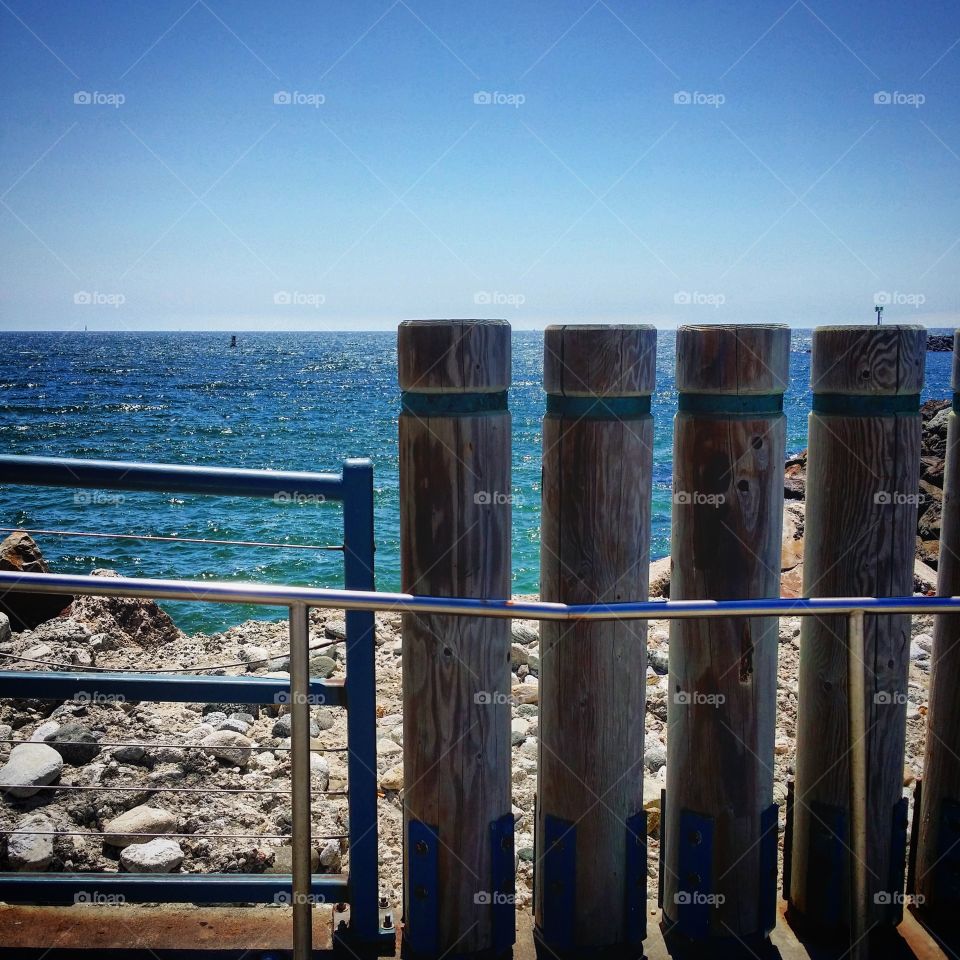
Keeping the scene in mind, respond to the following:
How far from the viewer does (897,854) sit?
8.87 feet

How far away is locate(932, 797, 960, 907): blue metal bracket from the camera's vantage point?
2730 mm

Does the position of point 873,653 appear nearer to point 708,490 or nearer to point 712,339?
point 708,490

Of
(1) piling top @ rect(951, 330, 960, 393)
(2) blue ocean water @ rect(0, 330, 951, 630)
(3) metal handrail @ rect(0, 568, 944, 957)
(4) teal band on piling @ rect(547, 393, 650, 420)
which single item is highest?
(1) piling top @ rect(951, 330, 960, 393)

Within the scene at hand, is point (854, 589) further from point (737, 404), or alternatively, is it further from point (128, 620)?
point (128, 620)

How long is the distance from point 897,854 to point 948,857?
0.57ft

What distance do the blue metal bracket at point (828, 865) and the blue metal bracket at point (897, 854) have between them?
0.46ft

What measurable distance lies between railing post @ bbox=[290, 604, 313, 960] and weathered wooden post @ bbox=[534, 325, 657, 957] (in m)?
0.72

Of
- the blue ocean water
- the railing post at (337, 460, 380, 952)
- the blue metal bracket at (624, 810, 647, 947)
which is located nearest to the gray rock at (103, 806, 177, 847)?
the railing post at (337, 460, 380, 952)

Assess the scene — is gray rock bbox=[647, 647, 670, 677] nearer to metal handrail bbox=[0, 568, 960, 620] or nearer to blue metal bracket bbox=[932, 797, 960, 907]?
blue metal bracket bbox=[932, 797, 960, 907]

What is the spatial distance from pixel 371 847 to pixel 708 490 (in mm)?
1350

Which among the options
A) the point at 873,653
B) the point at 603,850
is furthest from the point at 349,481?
the point at 873,653

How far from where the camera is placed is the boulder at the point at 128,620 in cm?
837

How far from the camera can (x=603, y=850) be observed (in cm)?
261

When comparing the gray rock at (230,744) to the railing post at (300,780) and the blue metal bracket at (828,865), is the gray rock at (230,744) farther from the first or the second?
the blue metal bracket at (828,865)
